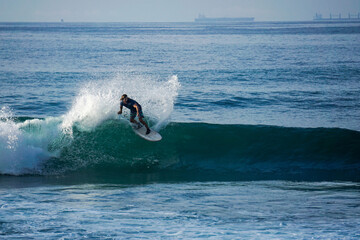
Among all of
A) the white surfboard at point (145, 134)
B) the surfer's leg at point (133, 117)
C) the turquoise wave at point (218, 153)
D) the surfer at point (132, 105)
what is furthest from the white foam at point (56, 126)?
the surfer at point (132, 105)

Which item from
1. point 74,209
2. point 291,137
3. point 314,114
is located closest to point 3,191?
point 74,209

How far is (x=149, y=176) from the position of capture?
13953mm

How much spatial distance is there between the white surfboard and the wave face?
2.23 feet

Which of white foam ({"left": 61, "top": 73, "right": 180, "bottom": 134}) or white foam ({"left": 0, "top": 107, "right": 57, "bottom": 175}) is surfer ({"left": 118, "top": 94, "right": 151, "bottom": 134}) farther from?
white foam ({"left": 0, "top": 107, "right": 57, "bottom": 175})

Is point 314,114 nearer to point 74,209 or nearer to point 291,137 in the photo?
point 291,137

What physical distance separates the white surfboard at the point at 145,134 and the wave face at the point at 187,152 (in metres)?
0.68

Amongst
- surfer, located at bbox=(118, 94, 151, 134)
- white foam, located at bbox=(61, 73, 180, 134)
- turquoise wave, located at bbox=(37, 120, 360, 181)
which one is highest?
surfer, located at bbox=(118, 94, 151, 134)

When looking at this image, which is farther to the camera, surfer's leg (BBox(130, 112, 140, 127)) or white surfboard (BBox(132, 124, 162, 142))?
white surfboard (BBox(132, 124, 162, 142))

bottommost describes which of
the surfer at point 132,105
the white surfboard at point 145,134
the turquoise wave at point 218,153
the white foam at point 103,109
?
the turquoise wave at point 218,153

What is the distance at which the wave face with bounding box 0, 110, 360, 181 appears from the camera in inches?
571

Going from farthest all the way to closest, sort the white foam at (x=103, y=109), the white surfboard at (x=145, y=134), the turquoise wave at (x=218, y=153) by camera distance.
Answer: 1. the white foam at (x=103, y=109)
2. the white surfboard at (x=145, y=134)
3. the turquoise wave at (x=218, y=153)

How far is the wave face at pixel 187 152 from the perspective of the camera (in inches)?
571

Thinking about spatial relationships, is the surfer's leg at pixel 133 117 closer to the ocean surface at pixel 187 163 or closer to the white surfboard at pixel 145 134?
the white surfboard at pixel 145 134

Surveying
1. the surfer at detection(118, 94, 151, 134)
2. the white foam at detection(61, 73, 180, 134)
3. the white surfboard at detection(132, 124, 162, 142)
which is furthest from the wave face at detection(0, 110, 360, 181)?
the surfer at detection(118, 94, 151, 134)
